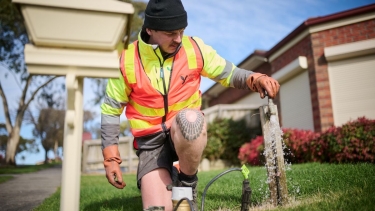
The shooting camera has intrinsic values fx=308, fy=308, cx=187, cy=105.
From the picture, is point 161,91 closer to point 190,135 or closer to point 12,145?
point 190,135

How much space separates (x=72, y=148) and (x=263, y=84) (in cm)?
140

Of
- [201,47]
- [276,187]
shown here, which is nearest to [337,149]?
[276,187]

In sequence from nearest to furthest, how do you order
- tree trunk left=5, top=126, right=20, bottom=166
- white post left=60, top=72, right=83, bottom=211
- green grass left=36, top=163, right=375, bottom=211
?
white post left=60, top=72, right=83, bottom=211
green grass left=36, top=163, right=375, bottom=211
tree trunk left=5, top=126, right=20, bottom=166

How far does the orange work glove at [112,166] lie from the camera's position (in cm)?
221

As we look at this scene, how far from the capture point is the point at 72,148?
1.50 meters

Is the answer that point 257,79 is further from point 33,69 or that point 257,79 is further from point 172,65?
point 33,69

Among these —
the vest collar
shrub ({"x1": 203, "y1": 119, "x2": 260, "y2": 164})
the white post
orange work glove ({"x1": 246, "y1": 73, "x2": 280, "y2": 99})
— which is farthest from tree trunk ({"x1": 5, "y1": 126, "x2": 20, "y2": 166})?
the white post

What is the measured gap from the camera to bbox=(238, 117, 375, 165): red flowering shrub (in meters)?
5.75

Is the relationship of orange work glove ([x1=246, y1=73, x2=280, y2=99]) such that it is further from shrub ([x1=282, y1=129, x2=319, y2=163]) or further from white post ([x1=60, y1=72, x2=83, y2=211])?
shrub ([x1=282, y1=129, x2=319, y2=163])

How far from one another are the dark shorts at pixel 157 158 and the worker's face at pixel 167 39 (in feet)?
2.34

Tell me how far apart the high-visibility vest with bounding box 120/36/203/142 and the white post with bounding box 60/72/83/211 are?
87 cm

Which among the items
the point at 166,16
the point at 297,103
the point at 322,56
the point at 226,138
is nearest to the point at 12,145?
the point at 226,138

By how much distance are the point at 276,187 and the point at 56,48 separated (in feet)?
6.35

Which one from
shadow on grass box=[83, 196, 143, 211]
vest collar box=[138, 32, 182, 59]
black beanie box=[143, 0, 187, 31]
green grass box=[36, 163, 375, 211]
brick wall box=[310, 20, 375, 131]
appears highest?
brick wall box=[310, 20, 375, 131]
